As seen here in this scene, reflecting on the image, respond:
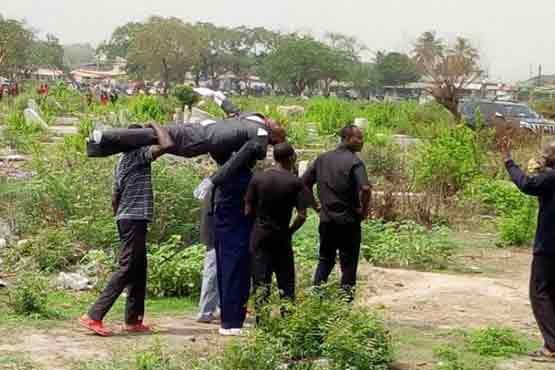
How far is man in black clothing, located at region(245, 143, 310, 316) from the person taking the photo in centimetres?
703

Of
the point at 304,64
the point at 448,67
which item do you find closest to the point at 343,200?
the point at 448,67

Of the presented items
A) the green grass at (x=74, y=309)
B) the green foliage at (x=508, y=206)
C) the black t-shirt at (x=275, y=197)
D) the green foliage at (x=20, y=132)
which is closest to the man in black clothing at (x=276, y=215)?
the black t-shirt at (x=275, y=197)

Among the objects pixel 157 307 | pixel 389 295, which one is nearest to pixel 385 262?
pixel 389 295

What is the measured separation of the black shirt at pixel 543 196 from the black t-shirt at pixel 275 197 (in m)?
1.46

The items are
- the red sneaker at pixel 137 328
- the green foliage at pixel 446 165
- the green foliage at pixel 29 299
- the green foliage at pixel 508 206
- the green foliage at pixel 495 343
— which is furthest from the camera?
the green foliage at pixel 446 165

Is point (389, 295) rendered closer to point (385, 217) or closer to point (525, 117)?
point (385, 217)

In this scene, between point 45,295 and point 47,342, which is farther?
point 45,295

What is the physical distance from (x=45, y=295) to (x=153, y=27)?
68.0m

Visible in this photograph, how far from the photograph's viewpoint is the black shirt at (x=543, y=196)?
6.79 metres

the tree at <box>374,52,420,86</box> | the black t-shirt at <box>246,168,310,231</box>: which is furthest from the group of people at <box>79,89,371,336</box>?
the tree at <box>374,52,420,86</box>

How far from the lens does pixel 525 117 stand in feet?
98.1

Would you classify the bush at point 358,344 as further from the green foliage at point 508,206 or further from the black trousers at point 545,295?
the green foliage at point 508,206

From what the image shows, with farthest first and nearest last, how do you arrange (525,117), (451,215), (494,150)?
(525,117)
(494,150)
(451,215)

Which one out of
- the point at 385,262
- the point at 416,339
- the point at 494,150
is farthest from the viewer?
the point at 494,150
